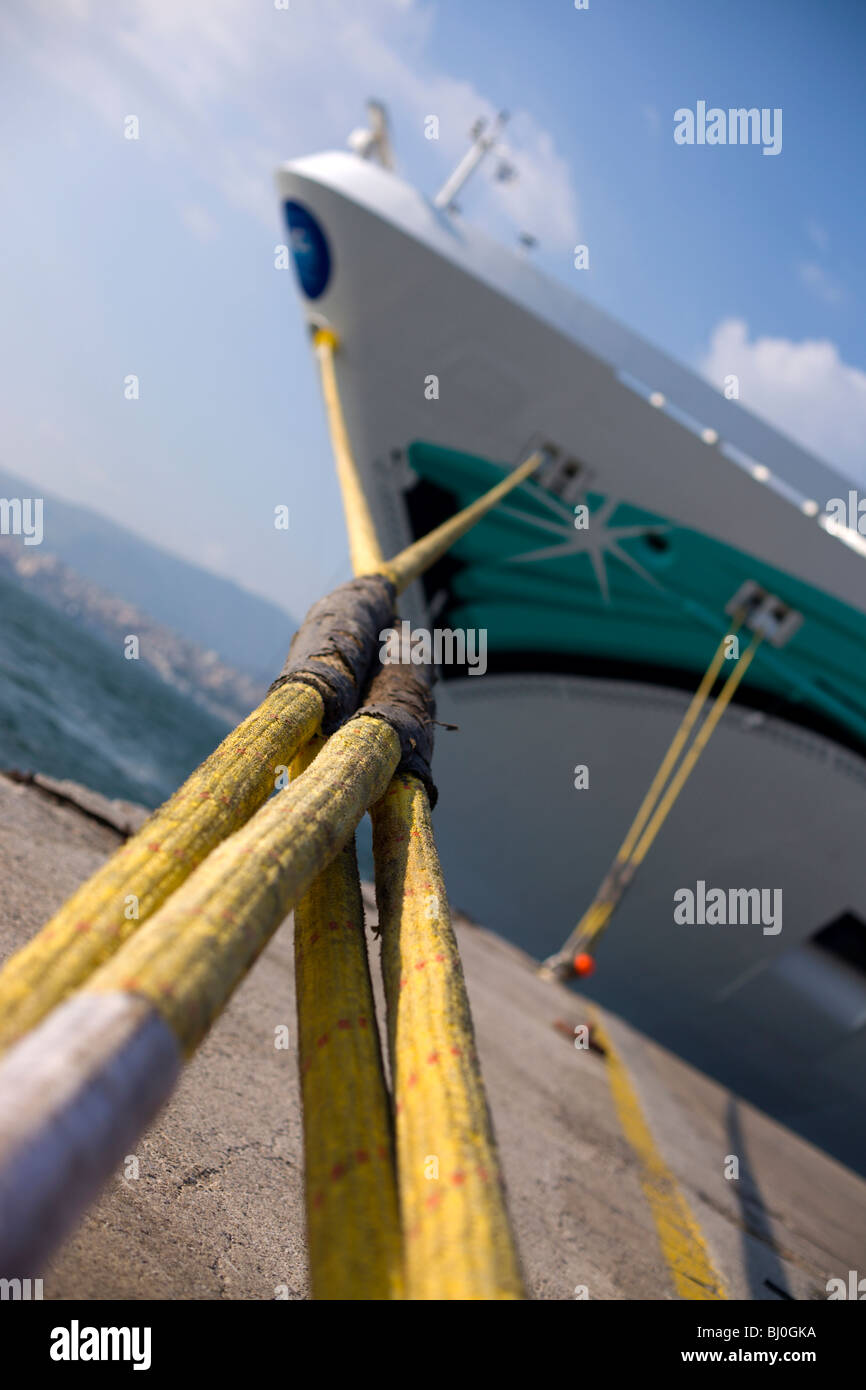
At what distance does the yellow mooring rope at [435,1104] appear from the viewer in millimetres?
793

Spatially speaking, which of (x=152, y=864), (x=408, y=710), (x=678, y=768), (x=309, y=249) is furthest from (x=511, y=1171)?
(x=309, y=249)

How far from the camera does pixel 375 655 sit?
6.49ft

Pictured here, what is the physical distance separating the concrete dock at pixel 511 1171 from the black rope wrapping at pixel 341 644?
0.97 meters

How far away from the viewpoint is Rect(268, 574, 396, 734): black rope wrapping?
1566mm

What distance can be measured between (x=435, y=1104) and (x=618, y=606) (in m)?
6.35

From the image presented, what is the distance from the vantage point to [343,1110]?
100 cm

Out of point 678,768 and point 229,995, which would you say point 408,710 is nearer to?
point 229,995

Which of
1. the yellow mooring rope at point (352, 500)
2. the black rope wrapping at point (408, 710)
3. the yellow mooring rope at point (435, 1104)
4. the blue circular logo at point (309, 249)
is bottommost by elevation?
the yellow mooring rope at point (435, 1104)

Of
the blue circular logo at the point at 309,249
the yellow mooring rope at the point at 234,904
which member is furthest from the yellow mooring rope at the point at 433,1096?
the blue circular logo at the point at 309,249

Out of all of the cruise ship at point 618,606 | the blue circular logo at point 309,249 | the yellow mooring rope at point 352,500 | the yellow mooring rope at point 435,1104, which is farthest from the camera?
the blue circular logo at point 309,249

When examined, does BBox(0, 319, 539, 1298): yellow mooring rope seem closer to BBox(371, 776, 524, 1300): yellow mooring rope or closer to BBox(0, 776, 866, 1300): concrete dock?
BBox(371, 776, 524, 1300): yellow mooring rope

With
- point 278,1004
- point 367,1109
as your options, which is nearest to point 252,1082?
point 278,1004

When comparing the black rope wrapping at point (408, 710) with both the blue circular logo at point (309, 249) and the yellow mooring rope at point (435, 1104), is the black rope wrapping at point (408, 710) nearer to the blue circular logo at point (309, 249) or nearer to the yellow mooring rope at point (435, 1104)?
the yellow mooring rope at point (435, 1104)

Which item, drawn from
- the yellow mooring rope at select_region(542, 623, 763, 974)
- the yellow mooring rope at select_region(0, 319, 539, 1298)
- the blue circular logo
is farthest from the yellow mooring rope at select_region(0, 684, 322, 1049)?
the blue circular logo
